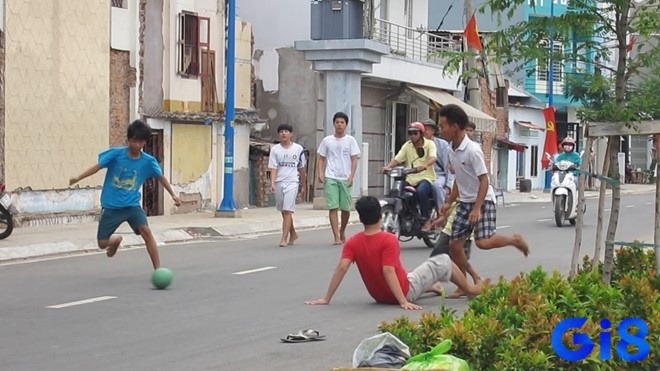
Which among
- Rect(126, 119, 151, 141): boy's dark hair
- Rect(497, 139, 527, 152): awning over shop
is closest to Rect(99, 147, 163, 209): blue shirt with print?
Rect(126, 119, 151, 141): boy's dark hair

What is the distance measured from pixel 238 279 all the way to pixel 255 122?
16.2 m

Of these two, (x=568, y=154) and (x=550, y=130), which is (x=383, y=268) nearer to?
(x=568, y=154)

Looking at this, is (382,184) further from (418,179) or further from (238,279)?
(238,279)

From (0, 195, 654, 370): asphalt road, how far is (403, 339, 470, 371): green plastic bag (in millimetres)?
1780

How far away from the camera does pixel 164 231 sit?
20.2m

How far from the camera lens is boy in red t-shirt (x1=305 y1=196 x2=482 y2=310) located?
35.1 feet

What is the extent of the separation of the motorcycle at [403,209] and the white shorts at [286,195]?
1.69 meters

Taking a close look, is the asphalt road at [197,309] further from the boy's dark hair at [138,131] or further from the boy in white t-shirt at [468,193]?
the boy's dark hair at [138,131]

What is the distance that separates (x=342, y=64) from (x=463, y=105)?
799 centimetres

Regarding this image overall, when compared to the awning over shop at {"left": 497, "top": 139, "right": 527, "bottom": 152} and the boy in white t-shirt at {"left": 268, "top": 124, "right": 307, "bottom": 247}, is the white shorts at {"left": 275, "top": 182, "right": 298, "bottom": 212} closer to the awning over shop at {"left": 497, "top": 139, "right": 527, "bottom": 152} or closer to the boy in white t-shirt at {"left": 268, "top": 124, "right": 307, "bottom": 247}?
the boy in white t-shirt at {"left": 268, "top": 124, "right": 307, "bottom": 247}

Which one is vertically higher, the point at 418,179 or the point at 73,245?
the point at 418,179

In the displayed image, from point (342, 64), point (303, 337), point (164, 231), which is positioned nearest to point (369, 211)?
point (303, 337)

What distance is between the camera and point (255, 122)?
96.7 ft

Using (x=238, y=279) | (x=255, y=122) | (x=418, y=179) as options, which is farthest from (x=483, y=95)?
(x=238, y=279)
